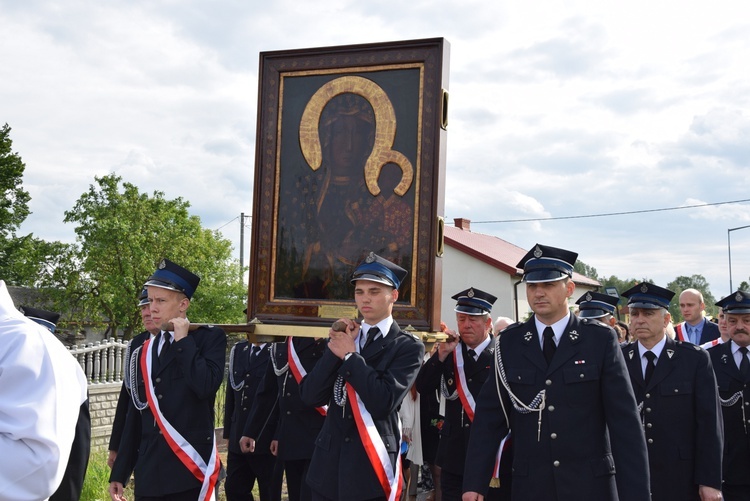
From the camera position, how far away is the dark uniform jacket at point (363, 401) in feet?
14.3

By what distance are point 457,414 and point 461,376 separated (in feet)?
1.08

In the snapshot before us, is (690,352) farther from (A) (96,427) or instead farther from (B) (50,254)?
(B) (50,254)

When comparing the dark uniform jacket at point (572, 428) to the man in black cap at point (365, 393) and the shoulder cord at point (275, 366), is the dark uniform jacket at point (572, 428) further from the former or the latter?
the shoulder cord at point (275, 366)

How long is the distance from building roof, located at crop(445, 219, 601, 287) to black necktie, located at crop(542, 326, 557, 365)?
27.7 metres

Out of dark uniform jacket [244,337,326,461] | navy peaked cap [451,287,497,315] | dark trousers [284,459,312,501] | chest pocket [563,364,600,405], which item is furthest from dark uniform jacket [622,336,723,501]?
dark trousers [284,459,312,501]

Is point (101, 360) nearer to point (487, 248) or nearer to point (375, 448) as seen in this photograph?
point (375, 448)

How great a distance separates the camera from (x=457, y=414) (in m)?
6.47

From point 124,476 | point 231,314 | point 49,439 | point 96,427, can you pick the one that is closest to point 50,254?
point 231,314

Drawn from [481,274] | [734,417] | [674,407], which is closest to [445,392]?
[674,407]

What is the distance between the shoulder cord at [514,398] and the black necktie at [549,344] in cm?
21

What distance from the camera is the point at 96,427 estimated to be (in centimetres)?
1478

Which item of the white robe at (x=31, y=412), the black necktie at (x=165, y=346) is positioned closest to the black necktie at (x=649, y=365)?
the black necktie at (x=165, y=346)

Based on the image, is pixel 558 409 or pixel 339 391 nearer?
pixel 558 409

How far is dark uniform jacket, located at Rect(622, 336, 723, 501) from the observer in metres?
5.19
